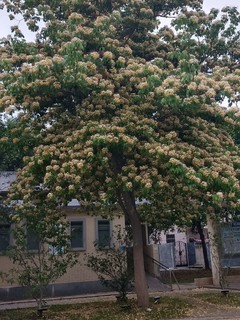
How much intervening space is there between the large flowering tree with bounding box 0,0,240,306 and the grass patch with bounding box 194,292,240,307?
3.03 meters

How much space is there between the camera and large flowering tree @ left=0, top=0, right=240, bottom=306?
35.6 feet

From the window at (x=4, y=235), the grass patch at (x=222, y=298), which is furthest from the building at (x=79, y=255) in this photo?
the grass patch at (x=222, y=298)

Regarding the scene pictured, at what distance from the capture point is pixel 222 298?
15.6 meters

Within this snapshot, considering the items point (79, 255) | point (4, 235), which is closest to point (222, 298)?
point (79, 255)

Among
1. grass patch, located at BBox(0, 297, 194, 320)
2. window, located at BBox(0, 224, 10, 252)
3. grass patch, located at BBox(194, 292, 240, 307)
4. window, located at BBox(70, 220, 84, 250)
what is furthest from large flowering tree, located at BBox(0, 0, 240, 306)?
window, located at BBox(70, 220, 84, 250)

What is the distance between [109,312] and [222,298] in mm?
4677

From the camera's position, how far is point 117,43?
12.7 meters

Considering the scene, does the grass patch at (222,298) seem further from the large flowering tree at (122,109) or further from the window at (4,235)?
the window at (4,235)

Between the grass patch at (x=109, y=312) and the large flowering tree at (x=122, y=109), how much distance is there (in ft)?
2.34

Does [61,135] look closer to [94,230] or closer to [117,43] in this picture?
[117,43]

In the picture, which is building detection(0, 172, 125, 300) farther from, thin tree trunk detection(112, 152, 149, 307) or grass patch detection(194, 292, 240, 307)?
grass patch detection(194, 292, 240, 307)

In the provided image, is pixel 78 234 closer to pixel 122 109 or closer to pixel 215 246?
pixel 215 246

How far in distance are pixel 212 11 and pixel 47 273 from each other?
10.4 metres

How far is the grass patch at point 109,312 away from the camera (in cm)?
1254
